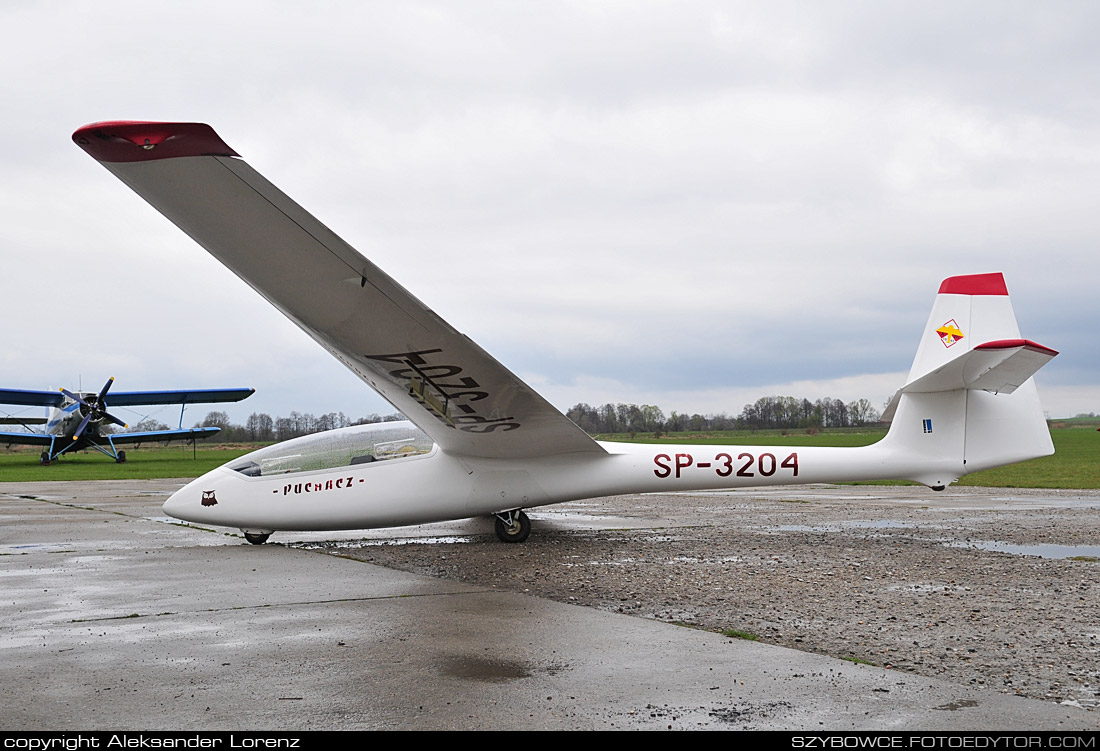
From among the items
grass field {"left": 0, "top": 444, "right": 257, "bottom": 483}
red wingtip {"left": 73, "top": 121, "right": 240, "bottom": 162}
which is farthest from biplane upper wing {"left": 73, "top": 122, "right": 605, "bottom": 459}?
grass field {"left": 0, "top": 444, "right": 257, "bottom": 483}

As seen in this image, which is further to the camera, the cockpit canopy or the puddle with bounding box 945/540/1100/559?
the cockpit canopy

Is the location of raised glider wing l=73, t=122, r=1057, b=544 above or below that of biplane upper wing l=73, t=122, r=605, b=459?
below

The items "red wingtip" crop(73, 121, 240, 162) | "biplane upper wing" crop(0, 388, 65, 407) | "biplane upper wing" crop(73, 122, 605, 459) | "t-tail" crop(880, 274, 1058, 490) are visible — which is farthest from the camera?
"biplane upper wing" crop(0, 388, 65, 407)

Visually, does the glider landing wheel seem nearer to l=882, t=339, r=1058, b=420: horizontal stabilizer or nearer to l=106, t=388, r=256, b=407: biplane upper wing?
l=882, t=339, r=1058, b=420: horizontal stabilizer

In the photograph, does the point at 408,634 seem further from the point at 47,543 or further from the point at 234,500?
the point at 47,543

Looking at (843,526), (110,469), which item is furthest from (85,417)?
(843,526)

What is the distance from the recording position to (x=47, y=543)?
1016 cm

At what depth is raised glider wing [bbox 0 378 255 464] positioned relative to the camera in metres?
43.7

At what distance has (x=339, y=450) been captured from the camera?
9672mm

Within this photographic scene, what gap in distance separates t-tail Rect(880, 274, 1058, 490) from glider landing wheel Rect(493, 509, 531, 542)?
14.3 ft

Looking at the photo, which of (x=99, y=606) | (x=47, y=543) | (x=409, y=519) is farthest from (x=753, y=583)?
(x=47, y=543)

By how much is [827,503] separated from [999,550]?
727cm

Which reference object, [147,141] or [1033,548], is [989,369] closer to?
[1033,548]

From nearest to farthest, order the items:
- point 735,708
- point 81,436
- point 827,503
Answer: point 735,708 → point 827,503 → point 81,436
